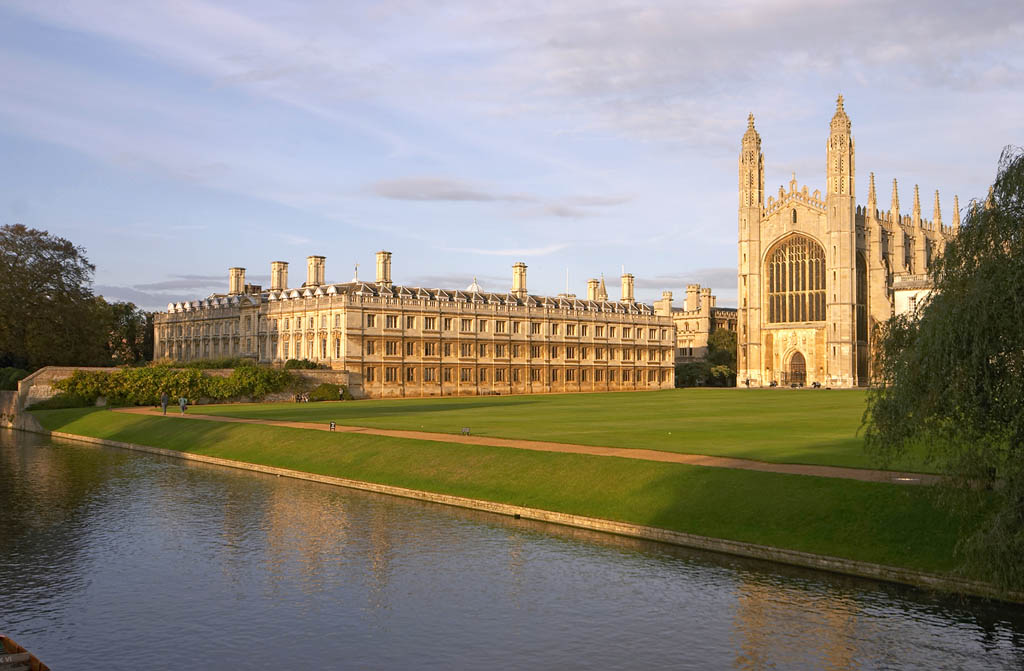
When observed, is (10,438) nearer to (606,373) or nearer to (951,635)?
(951,635)

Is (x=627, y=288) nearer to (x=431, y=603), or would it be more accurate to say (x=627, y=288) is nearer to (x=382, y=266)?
(x=382, y=266)

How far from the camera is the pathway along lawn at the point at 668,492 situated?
18.6m

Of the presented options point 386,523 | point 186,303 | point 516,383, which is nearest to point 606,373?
point 516,383

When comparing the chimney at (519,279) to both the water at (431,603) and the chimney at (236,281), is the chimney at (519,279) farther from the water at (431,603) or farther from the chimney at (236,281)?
the water at (431,603)

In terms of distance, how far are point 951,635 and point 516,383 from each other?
77.1 m

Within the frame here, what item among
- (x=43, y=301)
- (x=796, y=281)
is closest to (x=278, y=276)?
(x=43, y=301)

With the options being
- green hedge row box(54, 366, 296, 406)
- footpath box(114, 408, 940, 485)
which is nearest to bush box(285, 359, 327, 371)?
green hedge row box(54, 366, 296, 406)

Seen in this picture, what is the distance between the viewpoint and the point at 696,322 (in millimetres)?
140375

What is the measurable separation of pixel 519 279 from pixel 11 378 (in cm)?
5291

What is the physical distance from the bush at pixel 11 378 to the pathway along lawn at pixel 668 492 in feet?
99.6

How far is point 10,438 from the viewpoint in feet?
159

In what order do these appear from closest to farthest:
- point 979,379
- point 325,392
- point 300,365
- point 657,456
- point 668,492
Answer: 1. point 979,379
2. point 668,492
3. point 657,456
4. point 325,392
5. point 300,365

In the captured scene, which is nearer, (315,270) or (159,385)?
(159,385)

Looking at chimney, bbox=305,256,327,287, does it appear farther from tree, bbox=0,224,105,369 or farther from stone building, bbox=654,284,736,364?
stone building, bbox=654,284,736,364
